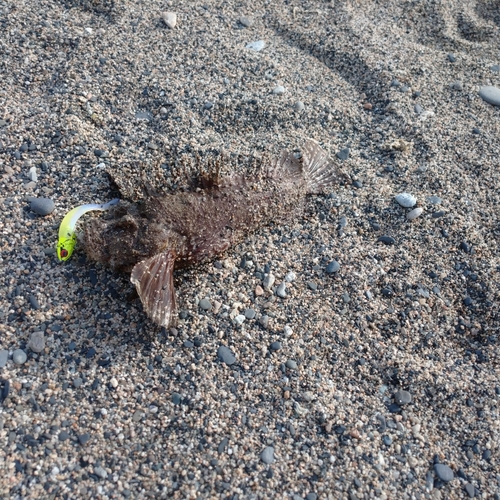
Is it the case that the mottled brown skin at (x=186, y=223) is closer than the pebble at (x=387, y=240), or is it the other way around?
the mottled brown skin at (x=186, y=223)

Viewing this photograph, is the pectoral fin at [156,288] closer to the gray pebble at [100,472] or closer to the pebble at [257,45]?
the gray pebble at [100,472]

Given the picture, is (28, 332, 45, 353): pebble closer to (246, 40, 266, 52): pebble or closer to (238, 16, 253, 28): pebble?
(246, 40, 266, 52): pebble

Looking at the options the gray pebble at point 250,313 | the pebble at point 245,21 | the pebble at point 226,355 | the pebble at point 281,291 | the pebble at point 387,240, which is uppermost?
the pebble at point 245,21

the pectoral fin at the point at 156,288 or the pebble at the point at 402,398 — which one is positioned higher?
the pectoral fin at the point at 156,288

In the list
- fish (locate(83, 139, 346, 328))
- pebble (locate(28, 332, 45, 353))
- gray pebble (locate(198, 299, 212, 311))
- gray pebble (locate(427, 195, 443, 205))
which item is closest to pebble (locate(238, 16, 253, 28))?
fish (locate(83, 139, 346, 328))

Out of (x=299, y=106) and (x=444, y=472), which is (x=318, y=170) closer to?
(x=299, y=106)

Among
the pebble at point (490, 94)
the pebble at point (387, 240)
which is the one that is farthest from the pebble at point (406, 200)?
the pebble at point (490, 94)

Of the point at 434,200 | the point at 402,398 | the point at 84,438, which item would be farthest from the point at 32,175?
the point at 434,200
